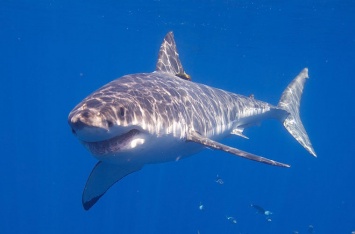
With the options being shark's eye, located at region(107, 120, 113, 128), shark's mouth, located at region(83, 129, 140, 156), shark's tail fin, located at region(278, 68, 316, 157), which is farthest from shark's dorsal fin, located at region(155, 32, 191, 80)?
shark's eye, located at region(107, 120, 113, 128)

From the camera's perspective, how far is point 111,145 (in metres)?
4.19

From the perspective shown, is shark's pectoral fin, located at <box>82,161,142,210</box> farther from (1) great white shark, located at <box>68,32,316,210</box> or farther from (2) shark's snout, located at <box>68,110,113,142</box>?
(2) shark's snout, located at <box>68,110,113,142</box>

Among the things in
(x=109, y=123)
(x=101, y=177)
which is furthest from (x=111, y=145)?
(x=101, y=177)

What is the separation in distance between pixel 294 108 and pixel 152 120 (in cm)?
872

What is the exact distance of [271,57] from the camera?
43.0 m

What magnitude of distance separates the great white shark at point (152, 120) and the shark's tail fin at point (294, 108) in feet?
5.07

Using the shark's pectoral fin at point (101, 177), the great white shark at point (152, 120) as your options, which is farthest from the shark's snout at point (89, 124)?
the shark's pectoral fin at point (101, 177)

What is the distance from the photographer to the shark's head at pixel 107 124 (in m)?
3.74

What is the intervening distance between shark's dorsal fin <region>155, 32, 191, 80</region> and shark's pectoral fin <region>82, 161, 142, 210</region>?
2.95 m

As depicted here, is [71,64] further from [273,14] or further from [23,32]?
[273,14]

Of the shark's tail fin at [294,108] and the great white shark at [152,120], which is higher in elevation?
the shark's tail fin at [294,108]

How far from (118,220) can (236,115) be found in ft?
107

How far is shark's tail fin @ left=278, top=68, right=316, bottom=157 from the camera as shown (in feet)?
36.3

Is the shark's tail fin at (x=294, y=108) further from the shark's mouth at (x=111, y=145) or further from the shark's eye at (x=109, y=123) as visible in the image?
the shark's eye at (x=109, y=123)
